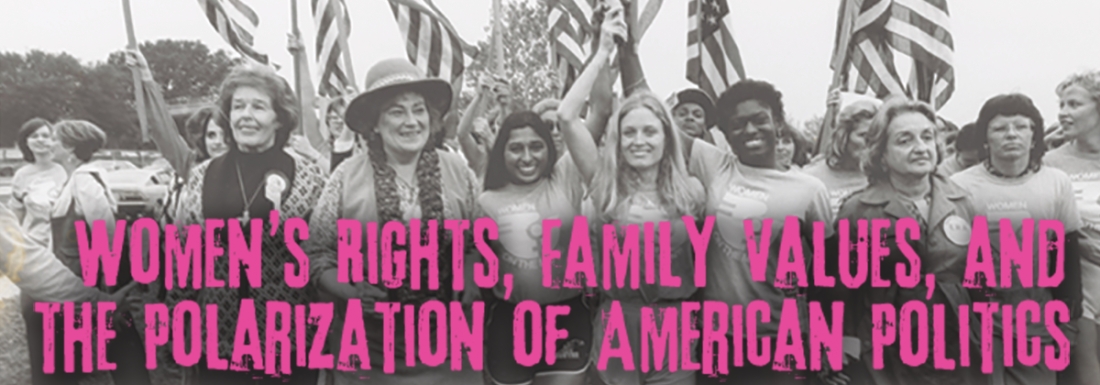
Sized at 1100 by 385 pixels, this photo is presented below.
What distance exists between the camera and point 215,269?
12.1ft

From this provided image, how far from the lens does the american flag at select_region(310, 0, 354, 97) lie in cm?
430

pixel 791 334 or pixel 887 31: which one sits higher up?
pixel 887 31

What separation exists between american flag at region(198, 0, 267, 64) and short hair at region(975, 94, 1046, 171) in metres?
3.77

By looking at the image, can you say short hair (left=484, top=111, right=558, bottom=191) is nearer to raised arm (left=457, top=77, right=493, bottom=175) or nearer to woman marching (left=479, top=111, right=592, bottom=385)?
woman marching (left=479, top=111, right=592, bottom=385)

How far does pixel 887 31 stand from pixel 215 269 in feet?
11.9

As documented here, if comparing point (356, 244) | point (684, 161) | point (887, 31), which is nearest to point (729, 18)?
point (887, 31)

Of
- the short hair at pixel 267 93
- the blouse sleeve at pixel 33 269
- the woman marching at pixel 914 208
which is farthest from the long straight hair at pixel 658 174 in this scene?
the blouse sleeve at pixel 33 269

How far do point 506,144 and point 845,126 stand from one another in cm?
189

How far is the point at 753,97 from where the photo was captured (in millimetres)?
3758

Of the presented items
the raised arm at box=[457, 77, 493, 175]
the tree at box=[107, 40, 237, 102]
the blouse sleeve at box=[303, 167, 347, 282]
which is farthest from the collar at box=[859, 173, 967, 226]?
the tree at box=[107, 40, 237, 102]

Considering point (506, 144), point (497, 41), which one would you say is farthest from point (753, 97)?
point (497, 41)

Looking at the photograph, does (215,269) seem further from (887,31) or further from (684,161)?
(887,31)

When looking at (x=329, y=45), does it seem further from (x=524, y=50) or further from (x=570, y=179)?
(x=524, y=50)

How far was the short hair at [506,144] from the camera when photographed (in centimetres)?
361
